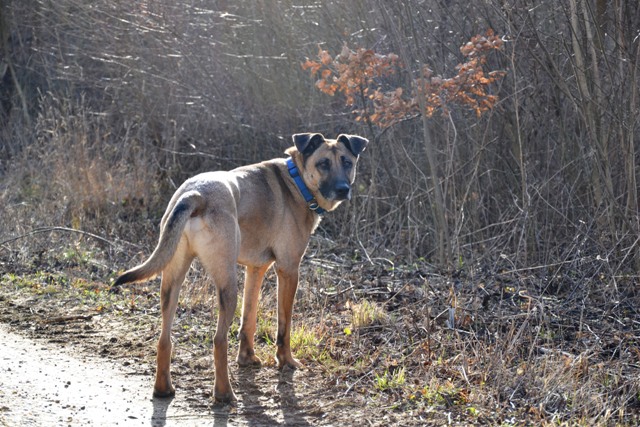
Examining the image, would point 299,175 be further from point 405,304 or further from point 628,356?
point 628,356

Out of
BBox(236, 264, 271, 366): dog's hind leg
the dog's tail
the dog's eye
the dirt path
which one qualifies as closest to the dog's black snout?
the dog's eye

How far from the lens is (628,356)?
6820mm

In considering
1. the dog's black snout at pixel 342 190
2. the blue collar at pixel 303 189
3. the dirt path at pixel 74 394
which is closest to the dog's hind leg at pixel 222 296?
the dirt path at pixel 74 394

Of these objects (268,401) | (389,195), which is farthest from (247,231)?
(389,195)

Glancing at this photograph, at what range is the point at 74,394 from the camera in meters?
6.00

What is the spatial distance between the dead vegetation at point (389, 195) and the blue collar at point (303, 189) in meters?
1.08

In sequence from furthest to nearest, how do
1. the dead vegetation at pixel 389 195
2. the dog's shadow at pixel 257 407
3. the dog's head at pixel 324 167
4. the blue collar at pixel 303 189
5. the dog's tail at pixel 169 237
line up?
the dog's head at pixel 324 167
the blue collar at pixel 303 189
the dead vegetation at pixel 389 195
the dog's shadow at pixel 257 407
the dog's tail at pixel 169 237

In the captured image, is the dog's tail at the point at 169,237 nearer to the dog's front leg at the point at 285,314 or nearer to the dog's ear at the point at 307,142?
Answer: the dog's front leg at the point at 285,314

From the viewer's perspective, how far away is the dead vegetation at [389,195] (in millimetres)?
6438

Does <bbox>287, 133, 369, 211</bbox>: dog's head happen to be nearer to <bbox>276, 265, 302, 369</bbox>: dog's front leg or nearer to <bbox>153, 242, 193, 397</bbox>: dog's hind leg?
<bbox>276, 265, 302, 369</bbox>: dog's front leg

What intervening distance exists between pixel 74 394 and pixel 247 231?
1.75m

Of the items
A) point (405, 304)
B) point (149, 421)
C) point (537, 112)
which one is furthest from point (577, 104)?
point (149, 421)

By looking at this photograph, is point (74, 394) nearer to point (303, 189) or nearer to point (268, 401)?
point (268, 401)

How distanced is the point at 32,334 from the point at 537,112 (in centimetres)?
649
